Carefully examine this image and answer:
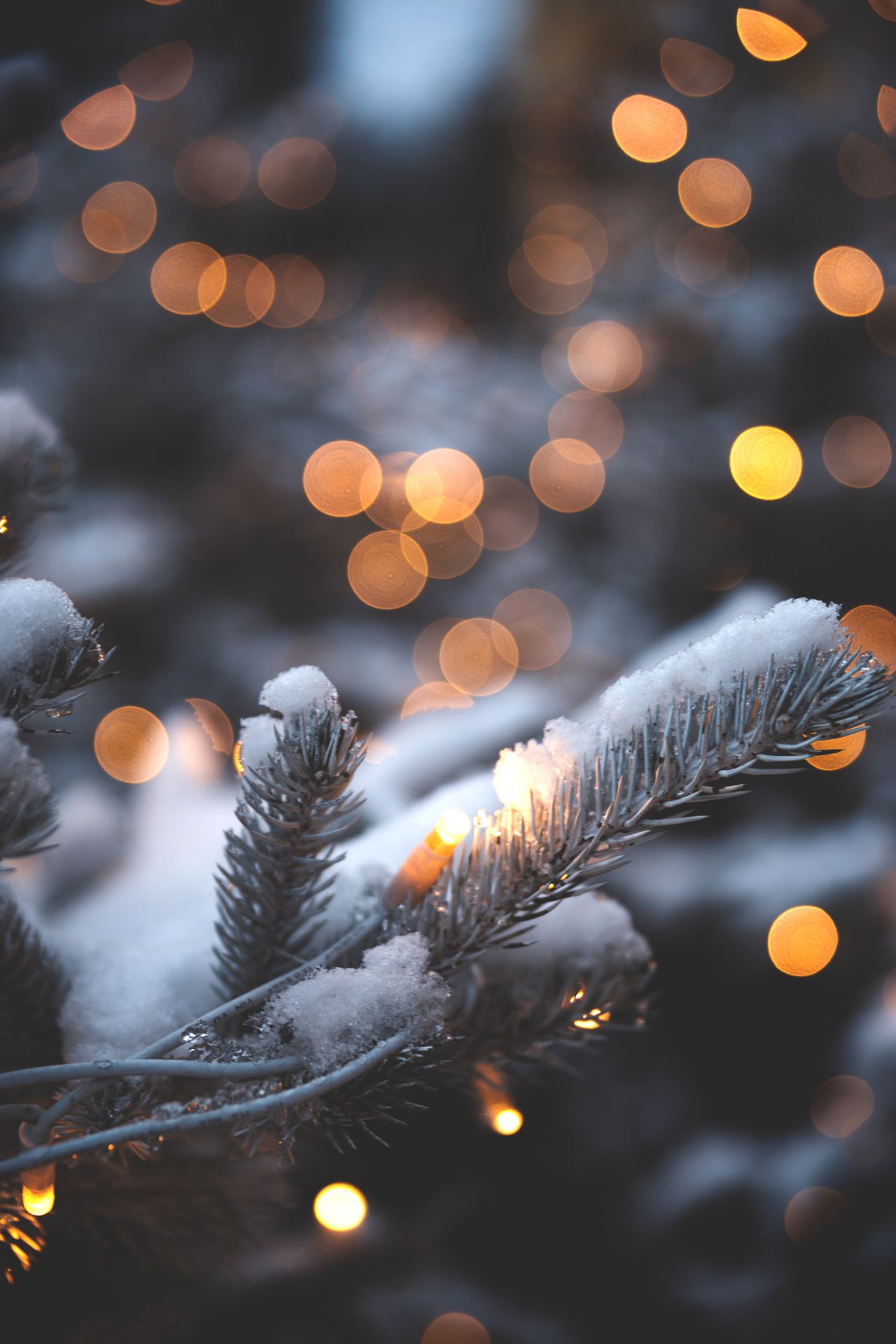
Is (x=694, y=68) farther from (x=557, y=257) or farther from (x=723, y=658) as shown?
(x=723, y=658)

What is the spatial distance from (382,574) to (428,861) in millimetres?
814

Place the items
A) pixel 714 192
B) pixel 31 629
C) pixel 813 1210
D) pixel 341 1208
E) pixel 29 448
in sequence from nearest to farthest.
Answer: pixel 31 629 → pixel 29 448 → pixel 341 1208 → pixel 813 1210 → pixel 714 192

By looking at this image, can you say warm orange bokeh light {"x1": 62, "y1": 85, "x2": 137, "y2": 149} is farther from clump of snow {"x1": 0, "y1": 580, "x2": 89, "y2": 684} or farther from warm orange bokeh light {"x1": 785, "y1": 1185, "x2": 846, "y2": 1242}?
warm orange bokeh light {"x1": 785, "y1": 1185, "x2": 846, "y2": 1242}

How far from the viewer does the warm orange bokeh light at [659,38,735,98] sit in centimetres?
100

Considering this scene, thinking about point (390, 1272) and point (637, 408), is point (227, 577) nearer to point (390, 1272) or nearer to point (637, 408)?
point (637, 408)

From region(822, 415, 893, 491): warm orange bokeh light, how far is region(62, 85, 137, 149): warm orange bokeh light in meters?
0.98

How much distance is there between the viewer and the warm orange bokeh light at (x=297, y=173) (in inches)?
Answer: 41.1

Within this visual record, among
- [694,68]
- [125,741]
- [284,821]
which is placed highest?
[694,68]

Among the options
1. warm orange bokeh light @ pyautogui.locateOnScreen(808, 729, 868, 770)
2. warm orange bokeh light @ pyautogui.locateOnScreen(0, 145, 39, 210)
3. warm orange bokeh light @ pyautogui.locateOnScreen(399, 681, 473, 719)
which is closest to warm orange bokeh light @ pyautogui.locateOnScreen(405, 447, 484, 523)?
warm orange bokeh light @ pyautogui.locateOnScreen(399, 681, 473, 719)

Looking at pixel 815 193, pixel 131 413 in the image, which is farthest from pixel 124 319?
pixel 815 193

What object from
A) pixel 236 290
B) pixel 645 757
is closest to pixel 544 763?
pixel 645 757

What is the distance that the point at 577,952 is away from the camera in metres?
0.39

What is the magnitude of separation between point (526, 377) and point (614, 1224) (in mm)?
1080

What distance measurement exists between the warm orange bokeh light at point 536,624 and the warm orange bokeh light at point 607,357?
0.30 metres
